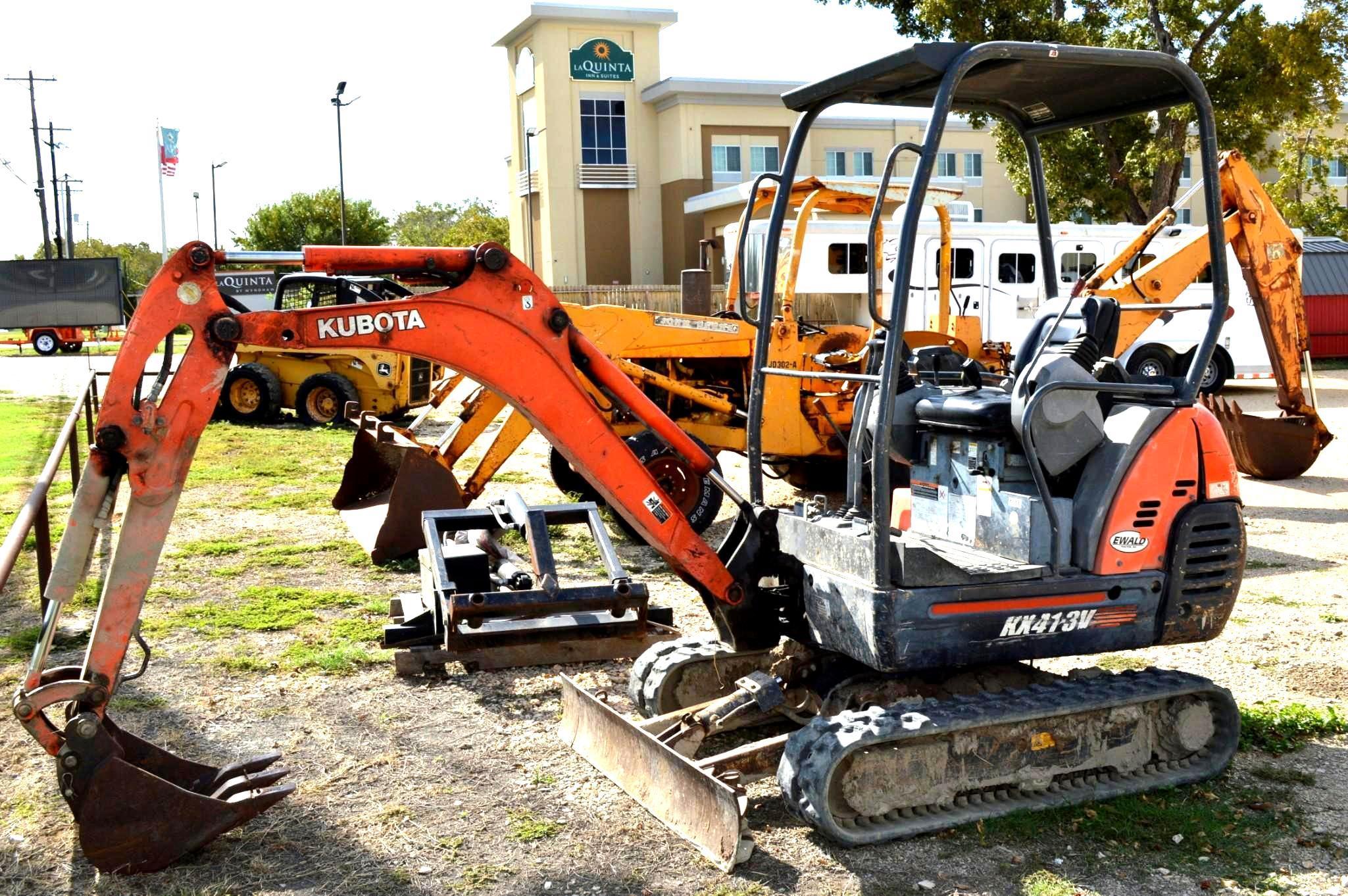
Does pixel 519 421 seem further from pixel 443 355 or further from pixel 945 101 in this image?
pixel 945 101

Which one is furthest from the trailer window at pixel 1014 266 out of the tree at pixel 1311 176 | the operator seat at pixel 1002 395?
the operator seat at pixel 1002 395

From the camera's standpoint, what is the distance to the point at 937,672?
5.29m

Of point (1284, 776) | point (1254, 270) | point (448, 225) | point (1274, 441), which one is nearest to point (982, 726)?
point (1284, 776)

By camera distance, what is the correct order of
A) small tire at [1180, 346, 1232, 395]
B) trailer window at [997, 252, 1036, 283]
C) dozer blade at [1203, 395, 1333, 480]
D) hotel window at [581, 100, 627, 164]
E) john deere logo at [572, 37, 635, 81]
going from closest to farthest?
dozer blade at [1203, 395, 1333, 480], small tire at [1180, 346, 1232, 395], trailer window at [997, 252, 1036, 283], john deere logo at [572, 37, 635, 81], hotel window at [581, 100, 627, 164]

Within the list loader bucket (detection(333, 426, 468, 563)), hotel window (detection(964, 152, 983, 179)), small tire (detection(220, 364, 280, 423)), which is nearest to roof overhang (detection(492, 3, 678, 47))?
hotel window (detection(964, 152, 983, 179))

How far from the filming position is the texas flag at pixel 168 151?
42156 mm

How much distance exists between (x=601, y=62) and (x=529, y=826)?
41760mm

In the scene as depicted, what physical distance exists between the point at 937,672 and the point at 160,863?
3030 mm

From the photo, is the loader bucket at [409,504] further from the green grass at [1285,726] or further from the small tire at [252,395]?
the small tire at [252,395]

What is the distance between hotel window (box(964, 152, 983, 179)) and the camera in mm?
45125

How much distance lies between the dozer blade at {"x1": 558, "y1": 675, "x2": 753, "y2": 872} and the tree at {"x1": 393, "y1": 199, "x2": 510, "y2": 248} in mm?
60048

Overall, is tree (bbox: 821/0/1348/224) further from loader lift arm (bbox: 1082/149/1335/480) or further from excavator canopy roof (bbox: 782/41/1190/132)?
excavator canopy roof (bbox: 782/41/1190/132)

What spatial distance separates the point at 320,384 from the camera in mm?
18094

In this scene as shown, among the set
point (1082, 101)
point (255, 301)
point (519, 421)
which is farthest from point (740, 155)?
point (1082, 101)
